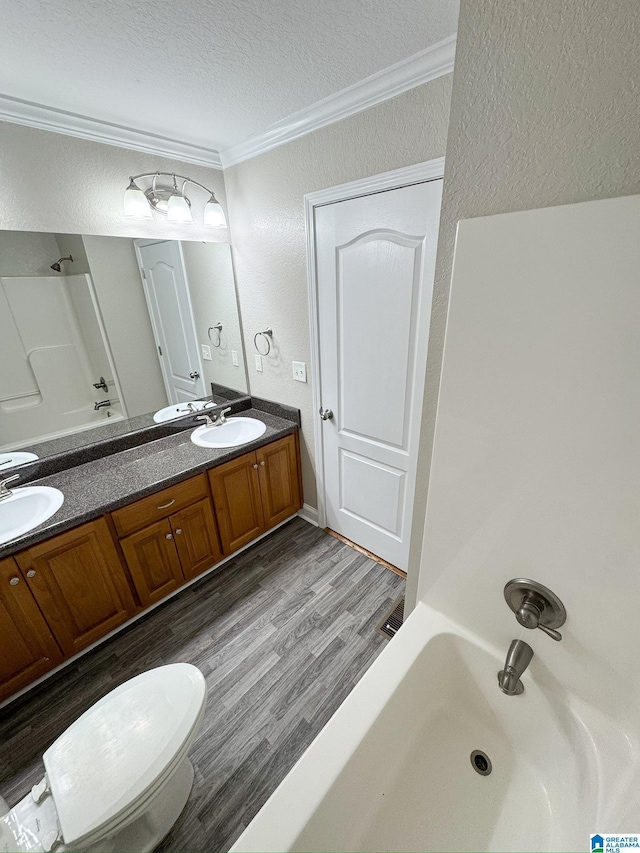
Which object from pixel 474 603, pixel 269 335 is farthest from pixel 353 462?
pixel 474 603

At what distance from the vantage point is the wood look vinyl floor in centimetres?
116

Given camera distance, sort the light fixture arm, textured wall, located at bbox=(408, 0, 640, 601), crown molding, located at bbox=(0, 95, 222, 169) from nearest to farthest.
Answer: textured wall, located at bbox=(408, 0, 640, 601)
crown molding, located at bbox=(0, 95, 222, 169)
the light fixture arm

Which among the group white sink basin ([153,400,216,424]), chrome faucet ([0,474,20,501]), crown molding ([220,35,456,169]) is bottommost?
chrome faucet ([0,474,20,501])


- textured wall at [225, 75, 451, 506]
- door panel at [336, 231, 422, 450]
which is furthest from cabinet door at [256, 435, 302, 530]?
door panel at [336, 231, 422, 450]

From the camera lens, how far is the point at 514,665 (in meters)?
0.81

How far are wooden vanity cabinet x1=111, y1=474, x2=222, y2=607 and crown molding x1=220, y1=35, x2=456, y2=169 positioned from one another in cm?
176

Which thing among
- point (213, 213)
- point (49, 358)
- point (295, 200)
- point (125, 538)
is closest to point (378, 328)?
point (295, 200)

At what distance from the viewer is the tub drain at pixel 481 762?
902mm

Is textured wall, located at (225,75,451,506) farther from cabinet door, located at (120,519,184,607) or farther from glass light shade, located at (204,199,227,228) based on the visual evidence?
cabinet door, located at (120,519,184,607)

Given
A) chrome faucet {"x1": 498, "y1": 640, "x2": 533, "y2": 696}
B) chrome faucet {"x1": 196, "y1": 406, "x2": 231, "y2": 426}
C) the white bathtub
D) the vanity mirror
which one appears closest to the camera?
the white bathtub

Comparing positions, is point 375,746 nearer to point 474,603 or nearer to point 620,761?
point 474,603

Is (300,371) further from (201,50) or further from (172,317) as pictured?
(201,50)

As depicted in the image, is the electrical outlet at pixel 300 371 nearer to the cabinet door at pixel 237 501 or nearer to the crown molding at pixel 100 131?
the cabinet door at pixel 237 501

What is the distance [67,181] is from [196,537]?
186 cm
